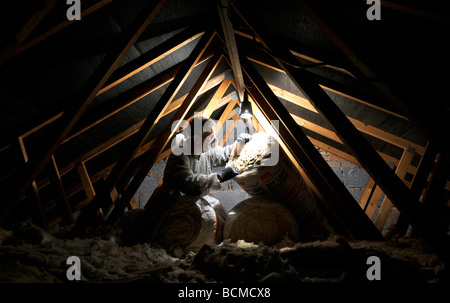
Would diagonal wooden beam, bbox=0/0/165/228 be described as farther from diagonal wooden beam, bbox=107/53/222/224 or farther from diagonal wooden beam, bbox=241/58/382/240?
diagonal wooden beam, bbox=241/58/382/240

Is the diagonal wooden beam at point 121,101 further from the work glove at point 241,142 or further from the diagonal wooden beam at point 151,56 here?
the work glove at point 241,142

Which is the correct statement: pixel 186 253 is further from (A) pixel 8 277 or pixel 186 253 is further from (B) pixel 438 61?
(B) pixel 438 61

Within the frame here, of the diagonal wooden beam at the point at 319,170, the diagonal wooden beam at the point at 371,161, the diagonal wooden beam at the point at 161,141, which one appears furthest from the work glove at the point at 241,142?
the diagonal wooden beam at the point at 371,161

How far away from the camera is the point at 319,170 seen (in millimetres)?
2180

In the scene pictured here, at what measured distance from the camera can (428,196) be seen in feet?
5.62

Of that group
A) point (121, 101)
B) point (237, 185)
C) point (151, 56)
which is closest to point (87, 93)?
point (151, 56)

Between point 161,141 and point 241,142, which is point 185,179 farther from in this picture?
point 241,142

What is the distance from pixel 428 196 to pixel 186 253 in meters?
2.06

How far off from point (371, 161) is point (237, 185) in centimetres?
305

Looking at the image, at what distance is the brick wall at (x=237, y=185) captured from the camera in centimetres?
408

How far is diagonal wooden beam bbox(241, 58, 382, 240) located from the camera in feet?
6.82

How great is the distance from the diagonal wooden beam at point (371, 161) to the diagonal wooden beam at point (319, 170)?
0.61 metres
